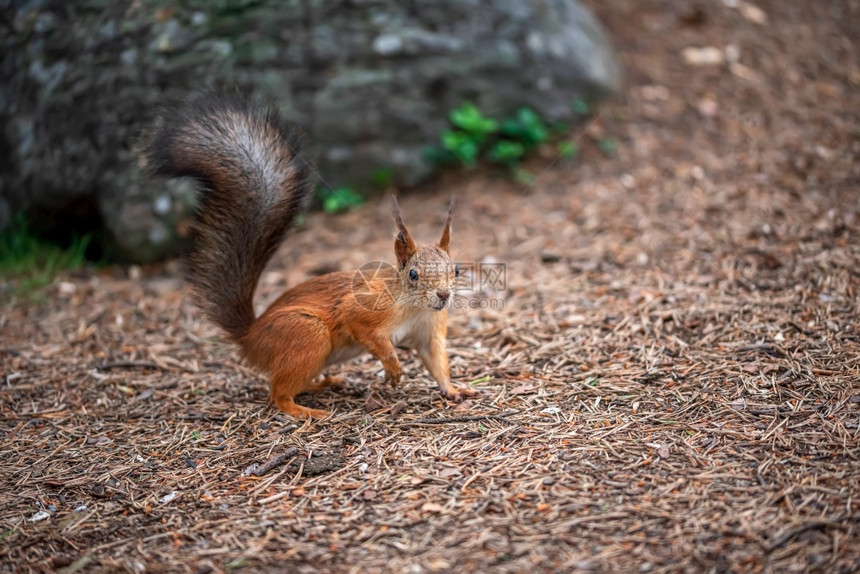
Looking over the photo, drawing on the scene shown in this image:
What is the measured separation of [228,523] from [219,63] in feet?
11.9

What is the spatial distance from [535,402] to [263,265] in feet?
4.73

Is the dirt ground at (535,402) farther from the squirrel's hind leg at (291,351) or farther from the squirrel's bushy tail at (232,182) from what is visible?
the squirrel's bushy tail at (232,182)

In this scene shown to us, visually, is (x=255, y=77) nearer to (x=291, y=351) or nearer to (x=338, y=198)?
(x=338, y=198)

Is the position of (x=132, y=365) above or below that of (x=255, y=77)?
below

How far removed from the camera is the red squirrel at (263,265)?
130 inches

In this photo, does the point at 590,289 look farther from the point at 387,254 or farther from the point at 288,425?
the point at 288,425

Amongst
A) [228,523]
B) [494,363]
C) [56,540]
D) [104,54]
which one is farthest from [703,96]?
[56,540]

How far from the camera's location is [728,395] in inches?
125

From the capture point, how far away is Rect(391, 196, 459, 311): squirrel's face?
3188 mm

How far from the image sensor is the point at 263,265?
141 inches

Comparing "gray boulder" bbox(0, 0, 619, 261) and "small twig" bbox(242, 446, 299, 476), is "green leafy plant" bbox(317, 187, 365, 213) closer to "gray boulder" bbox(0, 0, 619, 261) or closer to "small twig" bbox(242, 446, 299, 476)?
"gray boulder" bbox(0, 0, 619, 261)

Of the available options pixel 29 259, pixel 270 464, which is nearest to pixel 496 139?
pixel 29 259

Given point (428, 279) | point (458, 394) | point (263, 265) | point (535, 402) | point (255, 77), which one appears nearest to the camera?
point (428, 279)

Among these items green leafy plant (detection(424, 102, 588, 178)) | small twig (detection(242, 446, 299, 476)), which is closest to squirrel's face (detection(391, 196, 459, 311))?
small twig (detection(242, 446, 299, 476))
